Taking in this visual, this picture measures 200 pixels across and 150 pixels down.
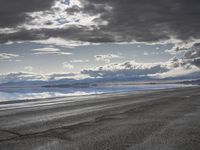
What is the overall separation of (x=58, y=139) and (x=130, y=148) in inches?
77.9

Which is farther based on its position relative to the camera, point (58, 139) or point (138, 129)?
point (138, 129)

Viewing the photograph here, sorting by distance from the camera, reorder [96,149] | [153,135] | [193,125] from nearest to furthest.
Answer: [96,149] < [153,135] < [193,125]

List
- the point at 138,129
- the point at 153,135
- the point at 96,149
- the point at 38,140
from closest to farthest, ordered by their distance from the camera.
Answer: the point at 96,149 < the point at 38,140 < the point at 153,135 < the point at 138,129

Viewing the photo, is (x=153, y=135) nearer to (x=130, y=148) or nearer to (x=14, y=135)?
(x=130, y=148)

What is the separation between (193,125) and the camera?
37.4 feet

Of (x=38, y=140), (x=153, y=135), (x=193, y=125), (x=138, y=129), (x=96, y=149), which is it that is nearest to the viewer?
(x=96, y=149)

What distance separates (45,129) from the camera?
10.4 metres

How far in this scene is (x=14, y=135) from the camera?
9188 mm

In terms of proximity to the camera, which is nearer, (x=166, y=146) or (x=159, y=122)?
(x=166, y=146)

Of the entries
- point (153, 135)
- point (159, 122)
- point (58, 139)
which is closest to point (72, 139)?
point (58, 139)

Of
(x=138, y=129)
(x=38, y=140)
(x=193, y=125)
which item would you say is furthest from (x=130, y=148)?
(x=193, y=125)

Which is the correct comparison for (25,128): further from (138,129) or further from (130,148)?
(130,148)

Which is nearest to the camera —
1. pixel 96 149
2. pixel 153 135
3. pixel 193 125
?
pixel 96 149

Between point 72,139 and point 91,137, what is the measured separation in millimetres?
527
